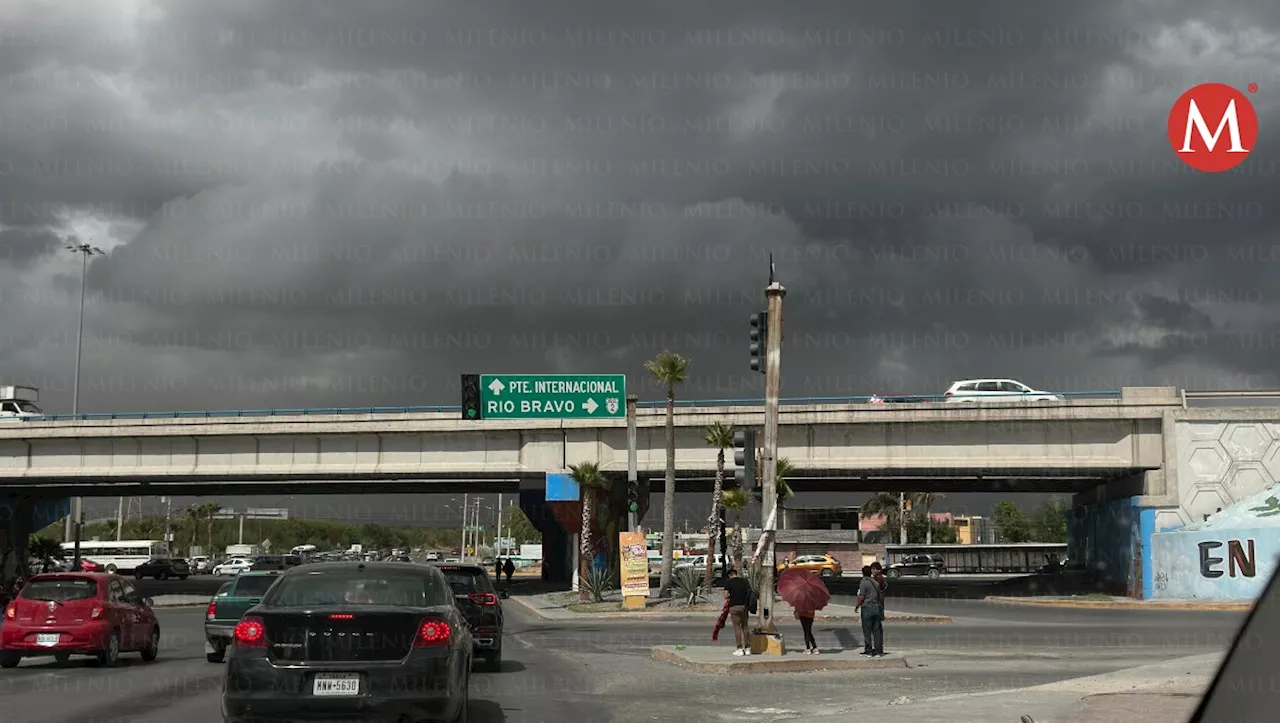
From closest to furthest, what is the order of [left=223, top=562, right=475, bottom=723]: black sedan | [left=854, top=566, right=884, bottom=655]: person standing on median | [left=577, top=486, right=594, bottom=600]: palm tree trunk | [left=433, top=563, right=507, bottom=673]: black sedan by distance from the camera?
[left=223, top=562, right=475, bottom=723]: black sedan
[left=433, top=563, right=507, bottom=673]: black sedan
[left=854, top=566, right=884, bottom=655]: person standing on median
[left=577, top=486, right=594, bottom=600]: palm tree trunk

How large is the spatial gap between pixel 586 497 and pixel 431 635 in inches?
1409

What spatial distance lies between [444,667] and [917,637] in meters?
17.2

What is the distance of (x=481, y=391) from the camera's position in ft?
132

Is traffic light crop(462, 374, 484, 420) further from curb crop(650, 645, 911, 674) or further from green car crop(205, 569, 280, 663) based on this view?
curb crop(650, 645, 911, 674)

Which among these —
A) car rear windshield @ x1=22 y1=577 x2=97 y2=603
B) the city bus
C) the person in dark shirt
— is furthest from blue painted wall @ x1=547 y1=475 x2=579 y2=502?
the city bus

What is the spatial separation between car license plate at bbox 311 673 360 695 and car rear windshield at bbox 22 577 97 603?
10.8m

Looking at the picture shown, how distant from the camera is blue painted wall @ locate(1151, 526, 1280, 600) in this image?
35.1m

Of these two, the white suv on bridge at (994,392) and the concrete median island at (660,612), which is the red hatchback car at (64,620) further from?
the white suv on bridge at (994,392)

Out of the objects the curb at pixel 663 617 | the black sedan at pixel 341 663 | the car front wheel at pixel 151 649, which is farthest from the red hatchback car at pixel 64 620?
the curb at pixel 663 617

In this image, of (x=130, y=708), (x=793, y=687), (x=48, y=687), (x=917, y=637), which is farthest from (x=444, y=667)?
(x=917, y=637)

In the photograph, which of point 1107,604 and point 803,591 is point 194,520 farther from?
point 803,591

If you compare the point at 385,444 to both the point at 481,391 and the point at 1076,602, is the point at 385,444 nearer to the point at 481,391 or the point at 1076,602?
the point at 481,391

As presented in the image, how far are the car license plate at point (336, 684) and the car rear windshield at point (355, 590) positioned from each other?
2.15 feet

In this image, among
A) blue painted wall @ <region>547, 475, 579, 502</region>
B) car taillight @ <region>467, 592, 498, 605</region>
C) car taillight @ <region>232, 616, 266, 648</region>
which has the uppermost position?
blue painted wall @ <region>547, 475, 579, 502</region>
